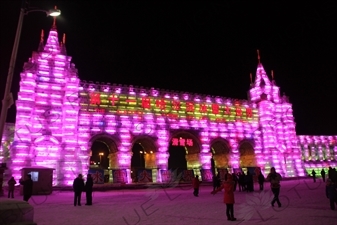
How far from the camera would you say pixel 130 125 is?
33.3 m

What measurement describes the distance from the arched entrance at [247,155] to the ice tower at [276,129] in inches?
61.8

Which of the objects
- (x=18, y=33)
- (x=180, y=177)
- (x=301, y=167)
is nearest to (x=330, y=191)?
(x=18, y=33)

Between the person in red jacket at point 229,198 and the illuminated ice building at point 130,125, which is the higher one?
the illuminated ice building at point 130,125

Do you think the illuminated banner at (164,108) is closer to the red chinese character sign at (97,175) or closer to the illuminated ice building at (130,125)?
the illuminated ice building at (130,125)

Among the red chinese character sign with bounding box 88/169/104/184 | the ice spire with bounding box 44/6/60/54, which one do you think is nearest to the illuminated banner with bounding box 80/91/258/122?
the ice spire with bounding box 44/6/60/54

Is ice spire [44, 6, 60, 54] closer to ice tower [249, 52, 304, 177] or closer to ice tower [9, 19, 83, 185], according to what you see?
ice tower [9, 19, 83, 185]

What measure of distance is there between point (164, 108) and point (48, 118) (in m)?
12.7

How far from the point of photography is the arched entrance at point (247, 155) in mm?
41281

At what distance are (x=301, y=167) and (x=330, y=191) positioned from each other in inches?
1367

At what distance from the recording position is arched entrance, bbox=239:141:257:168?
135 ft

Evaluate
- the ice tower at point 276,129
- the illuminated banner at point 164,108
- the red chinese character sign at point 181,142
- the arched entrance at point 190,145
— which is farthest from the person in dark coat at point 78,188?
the ice tower at point 276,129

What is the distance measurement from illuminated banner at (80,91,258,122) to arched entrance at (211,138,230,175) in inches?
116

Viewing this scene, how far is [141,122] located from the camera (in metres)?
33.9

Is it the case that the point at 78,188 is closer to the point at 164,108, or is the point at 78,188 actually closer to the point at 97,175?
the point at 97,175
